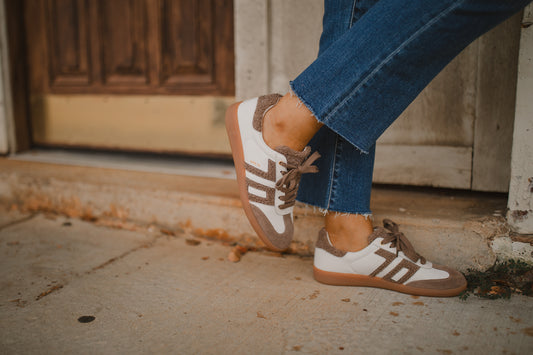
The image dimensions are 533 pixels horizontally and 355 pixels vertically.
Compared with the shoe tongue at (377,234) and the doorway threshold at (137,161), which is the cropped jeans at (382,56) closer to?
the shoe tongue at (377,234)

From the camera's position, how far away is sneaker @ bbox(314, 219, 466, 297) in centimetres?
113

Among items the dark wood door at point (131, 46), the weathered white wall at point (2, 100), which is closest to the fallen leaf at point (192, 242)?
the dark wood door at point (131, 46)

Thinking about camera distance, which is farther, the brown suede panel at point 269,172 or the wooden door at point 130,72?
the wooden door at point 130,72

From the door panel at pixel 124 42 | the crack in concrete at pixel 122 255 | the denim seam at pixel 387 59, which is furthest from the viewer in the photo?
the door panel at pixel 124 42

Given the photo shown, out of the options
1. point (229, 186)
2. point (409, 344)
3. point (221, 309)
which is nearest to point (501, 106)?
point (409, 344)

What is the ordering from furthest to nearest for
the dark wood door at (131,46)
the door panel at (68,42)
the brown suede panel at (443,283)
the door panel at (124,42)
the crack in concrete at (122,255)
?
1. the door panel at (68,42)
2. the door panel at (124,42)
3. the dark wood door at (131,46)
4. the crack in concrete at (122,255)
5. the brown suede panel at (443,283)

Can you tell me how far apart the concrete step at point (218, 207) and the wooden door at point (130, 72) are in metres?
0.30

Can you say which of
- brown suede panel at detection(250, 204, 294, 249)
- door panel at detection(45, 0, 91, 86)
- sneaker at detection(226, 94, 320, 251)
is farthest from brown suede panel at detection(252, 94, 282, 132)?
→ door panel at detection(45, 0, 91, 86)

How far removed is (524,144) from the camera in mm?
1132

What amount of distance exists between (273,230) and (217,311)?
0.83 feet

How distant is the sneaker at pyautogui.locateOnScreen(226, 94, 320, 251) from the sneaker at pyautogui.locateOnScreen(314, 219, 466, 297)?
0.65ft

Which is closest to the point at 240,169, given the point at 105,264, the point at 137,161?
the point at 105,264

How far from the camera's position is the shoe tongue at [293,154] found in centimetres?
105

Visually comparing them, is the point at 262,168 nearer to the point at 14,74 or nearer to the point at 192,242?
the point at 192,242
